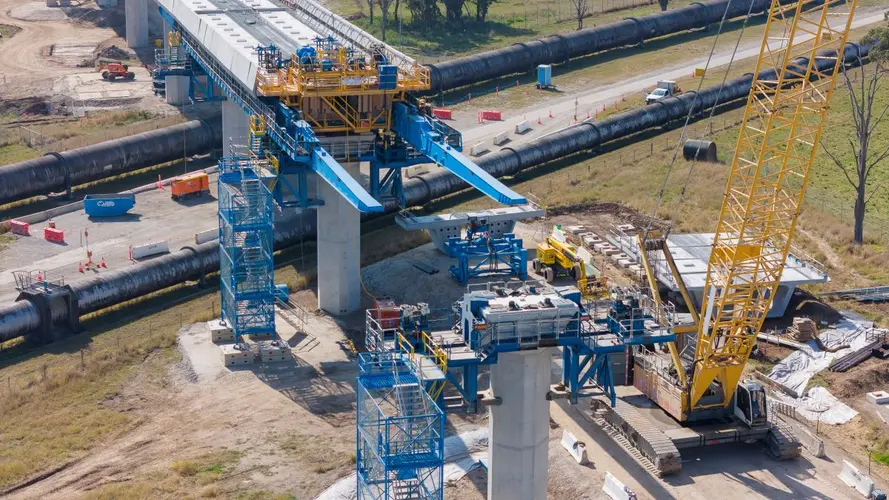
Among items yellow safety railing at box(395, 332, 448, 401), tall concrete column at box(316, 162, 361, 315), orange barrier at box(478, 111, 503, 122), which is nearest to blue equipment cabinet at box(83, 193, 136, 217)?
tall concrete column at box(316, 162, 361, 315)

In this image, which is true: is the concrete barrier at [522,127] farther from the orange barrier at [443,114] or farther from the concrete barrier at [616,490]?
the concrete barrier at [616,490]

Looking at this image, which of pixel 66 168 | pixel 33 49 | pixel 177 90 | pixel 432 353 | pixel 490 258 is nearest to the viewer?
pixel 432 353

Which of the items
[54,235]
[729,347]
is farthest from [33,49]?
[729,347]

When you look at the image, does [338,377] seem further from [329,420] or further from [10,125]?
[10,125]

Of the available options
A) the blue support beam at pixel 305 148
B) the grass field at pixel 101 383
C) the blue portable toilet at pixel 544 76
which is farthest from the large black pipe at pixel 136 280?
the blue portable toilet at pixel 544 76

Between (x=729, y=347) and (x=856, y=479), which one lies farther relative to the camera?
(x=729, y=347)

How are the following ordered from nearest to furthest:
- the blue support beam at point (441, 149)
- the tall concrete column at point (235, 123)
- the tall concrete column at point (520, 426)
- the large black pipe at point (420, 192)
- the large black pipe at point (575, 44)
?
1. the tall concrete column at point (520, 426)
2. the blue support beam at point (441, 149)
3. the large black pipe at point (420, 192)
4. the tall concrete column at point (235, 123)
5. the large black pipe at point (575, 44)

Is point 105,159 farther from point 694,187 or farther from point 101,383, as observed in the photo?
point 694,187
